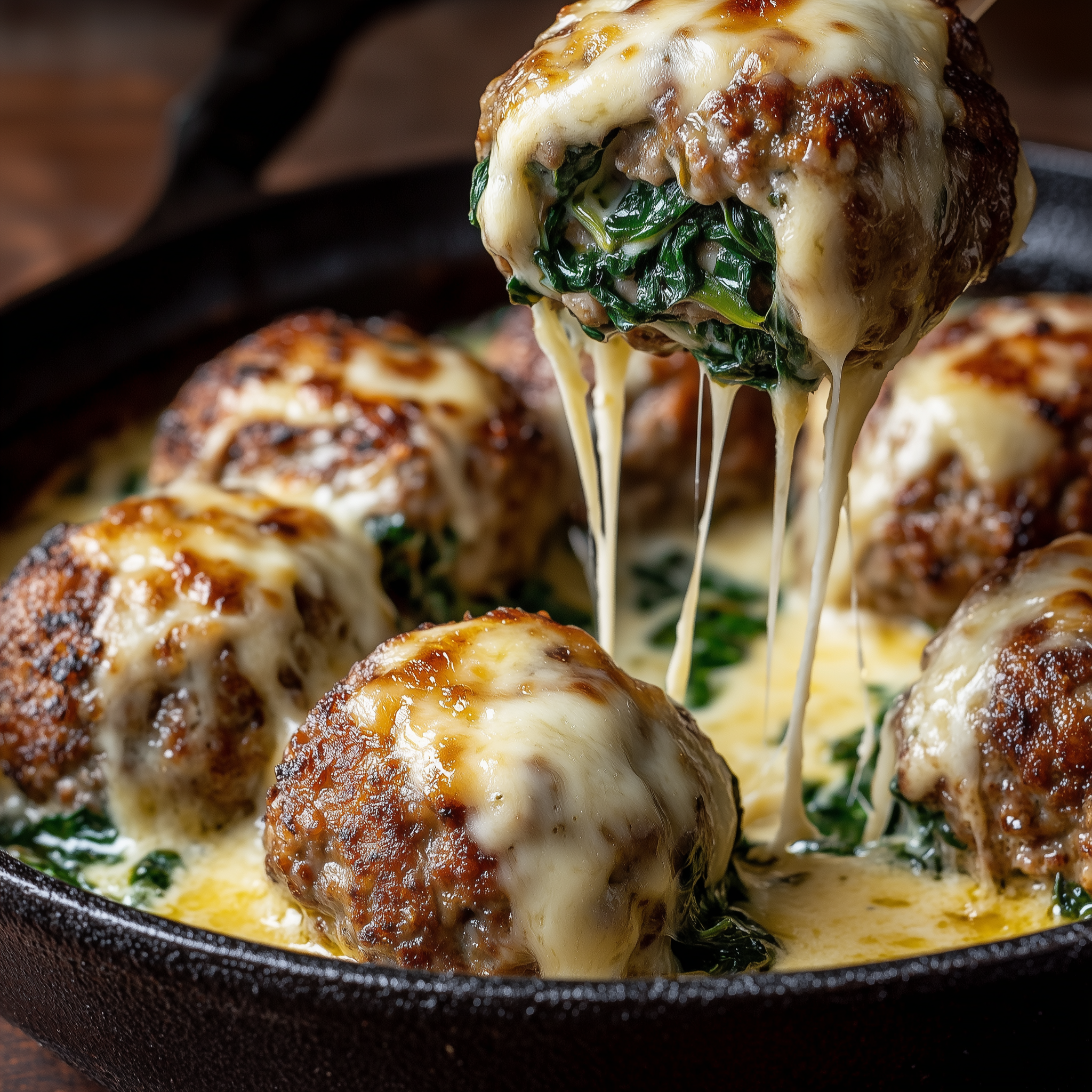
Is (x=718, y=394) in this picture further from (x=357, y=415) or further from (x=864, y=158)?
(x=357, y=415)

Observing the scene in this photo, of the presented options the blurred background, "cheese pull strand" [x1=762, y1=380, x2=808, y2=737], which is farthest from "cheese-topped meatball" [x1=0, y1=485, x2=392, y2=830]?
the blurred background

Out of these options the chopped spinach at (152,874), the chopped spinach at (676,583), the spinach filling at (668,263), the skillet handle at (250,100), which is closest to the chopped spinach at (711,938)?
the spinach filling at (668,263)

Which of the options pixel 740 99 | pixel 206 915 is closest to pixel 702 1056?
pixel 206 915

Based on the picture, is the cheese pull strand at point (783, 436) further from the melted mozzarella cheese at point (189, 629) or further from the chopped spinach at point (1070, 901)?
the melted mozzarella cheese at point (189, 629)

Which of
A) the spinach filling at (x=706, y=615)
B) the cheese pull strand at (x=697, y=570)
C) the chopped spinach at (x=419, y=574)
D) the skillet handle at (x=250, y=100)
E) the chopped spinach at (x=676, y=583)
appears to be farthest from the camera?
the skillet handle at (x=250, y=100)

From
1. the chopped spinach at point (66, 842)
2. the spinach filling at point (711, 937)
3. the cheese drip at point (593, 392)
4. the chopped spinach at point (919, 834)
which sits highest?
the cheese drip at point (593, 392)

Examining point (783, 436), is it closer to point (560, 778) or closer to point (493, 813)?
point (560, 778)
